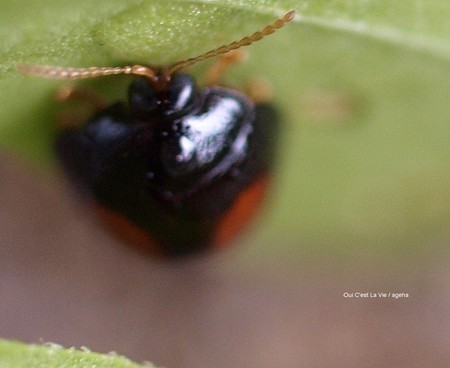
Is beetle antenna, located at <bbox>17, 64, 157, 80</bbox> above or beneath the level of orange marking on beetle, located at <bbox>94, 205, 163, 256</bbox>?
above

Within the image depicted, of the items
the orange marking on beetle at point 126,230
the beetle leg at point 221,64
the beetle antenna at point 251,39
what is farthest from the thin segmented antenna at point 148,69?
the orange marking on beetle at point 126,230

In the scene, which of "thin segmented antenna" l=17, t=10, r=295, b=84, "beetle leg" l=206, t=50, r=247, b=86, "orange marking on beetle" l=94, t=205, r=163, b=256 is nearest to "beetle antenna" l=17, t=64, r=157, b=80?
"thin segmented antenna" l=17, t=10, r=295, b=84

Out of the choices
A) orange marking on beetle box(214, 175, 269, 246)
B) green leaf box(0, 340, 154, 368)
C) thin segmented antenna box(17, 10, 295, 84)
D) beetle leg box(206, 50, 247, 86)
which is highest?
thin segmented antenna box(17, 10, 295, 84)

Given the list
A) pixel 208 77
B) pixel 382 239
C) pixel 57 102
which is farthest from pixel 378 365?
pixel 57 102

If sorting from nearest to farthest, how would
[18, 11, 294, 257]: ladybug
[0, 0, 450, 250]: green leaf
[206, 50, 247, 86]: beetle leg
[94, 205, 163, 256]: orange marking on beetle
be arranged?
[0, 0, 450, 250]: green leaf, [18, 11, 294, 257]: ladybug, [206, 50, 247, 86]: beetle leg, [94, 205, 163, 256]: orange marking on beetle

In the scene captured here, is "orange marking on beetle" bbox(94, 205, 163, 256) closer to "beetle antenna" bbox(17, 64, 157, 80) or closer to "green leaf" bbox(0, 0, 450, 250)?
"green leaf" bbox(0, 0, 450, 250)

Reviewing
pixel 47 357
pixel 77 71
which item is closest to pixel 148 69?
pixel 77 71

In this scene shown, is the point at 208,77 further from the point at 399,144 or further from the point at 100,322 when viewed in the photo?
the point at 100,322
